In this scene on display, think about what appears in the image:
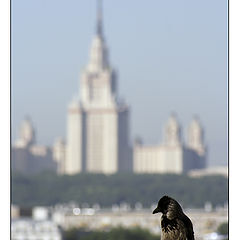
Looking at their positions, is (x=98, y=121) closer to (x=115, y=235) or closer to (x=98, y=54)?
(x=98, y=54)

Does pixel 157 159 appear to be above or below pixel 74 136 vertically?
below

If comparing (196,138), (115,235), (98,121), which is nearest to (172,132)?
(196,138)

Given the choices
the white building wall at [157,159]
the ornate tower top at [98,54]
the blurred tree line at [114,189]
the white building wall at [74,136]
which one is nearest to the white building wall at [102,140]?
the white building wall at [74,136]

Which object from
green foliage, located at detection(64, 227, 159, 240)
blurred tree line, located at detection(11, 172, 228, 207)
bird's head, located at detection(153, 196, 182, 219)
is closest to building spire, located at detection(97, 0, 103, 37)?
blurred tree line, located at detection(11, 172, 228, 207)

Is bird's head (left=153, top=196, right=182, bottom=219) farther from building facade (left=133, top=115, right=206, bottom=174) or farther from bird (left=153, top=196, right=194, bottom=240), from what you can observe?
building facade (left=133, top=115, right=206, bottom=174)

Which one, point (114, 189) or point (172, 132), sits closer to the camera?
point (114, 189)
